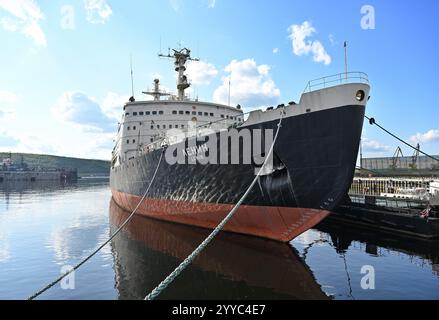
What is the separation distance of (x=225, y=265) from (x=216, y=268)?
0.34 metres

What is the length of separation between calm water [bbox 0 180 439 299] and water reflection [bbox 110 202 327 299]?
0.09 ft

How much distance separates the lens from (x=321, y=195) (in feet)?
33.2

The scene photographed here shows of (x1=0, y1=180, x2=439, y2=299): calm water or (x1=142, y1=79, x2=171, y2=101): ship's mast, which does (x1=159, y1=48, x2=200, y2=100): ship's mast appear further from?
(x1=0, y1=180, x2=439, y2=299): calm water

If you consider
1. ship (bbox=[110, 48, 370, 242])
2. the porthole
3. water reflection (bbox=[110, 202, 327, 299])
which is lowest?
water reflection (bbox=[110, 202, 327, 299])

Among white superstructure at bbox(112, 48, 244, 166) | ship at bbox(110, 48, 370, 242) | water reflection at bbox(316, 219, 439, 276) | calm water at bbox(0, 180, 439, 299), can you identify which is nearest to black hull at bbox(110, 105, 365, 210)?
ship at bbox(110, 48, 370, 242)

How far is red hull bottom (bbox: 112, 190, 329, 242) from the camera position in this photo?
10516mm

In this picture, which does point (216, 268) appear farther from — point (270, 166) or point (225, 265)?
point (270, 166)

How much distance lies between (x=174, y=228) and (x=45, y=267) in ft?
20.0

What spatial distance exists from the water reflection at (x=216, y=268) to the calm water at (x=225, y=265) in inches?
1.1

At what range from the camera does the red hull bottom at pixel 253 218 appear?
1052cm

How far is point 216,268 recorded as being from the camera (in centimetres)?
946

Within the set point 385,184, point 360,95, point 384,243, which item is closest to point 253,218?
point 360,95
